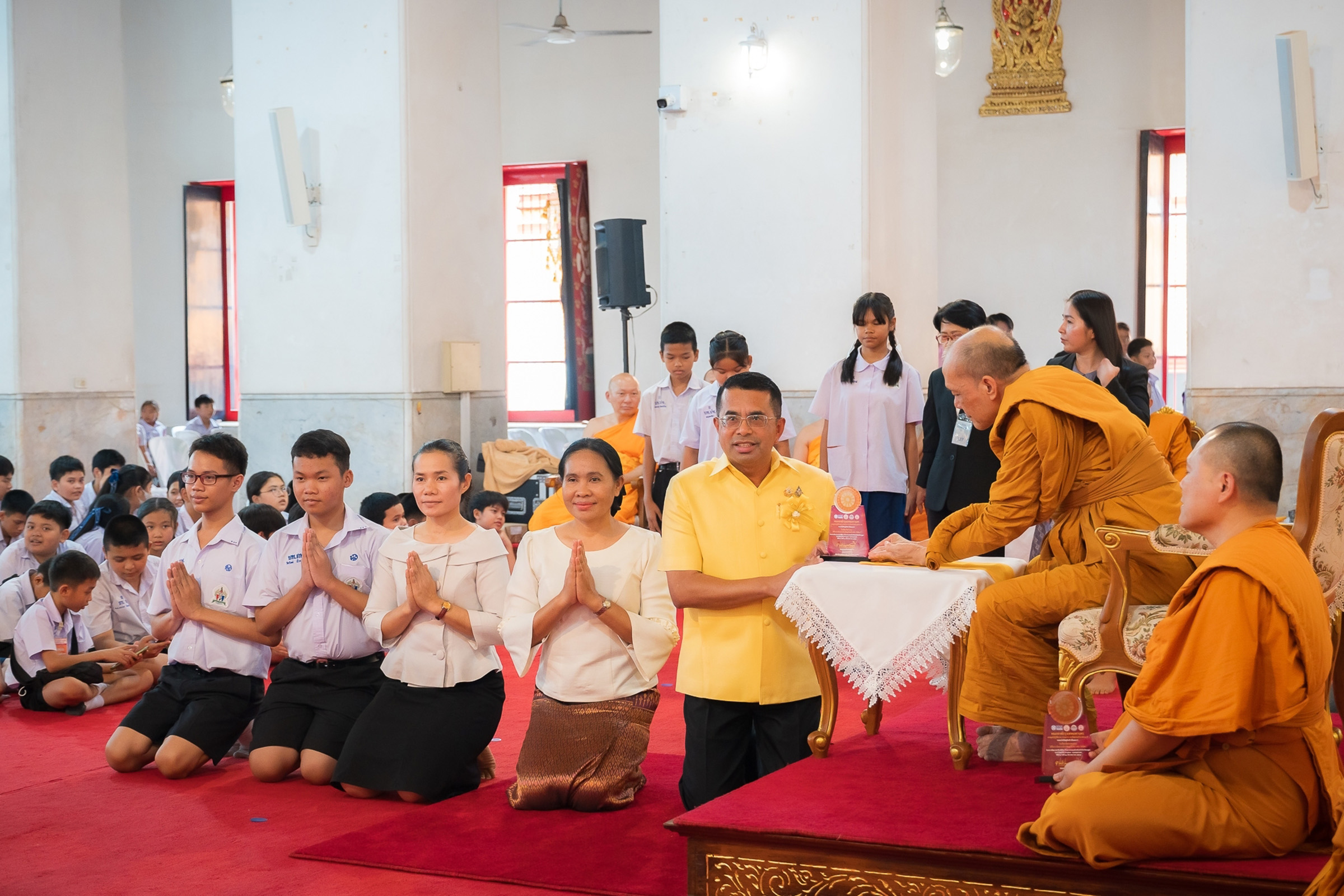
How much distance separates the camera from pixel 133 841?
11.6 feet

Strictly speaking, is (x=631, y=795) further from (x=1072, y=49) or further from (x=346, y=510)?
(x=1072, y=49)

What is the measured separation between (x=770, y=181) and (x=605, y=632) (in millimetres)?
4413

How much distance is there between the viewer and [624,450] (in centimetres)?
737

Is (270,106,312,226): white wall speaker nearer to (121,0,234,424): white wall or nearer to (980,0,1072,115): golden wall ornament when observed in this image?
(121,0,234,424): white wall

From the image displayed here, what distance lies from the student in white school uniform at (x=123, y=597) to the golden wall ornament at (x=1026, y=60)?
8.08 meters

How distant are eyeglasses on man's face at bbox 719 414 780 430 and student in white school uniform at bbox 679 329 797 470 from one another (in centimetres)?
233

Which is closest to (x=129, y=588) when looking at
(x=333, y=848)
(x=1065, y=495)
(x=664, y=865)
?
(x=333, y=848)

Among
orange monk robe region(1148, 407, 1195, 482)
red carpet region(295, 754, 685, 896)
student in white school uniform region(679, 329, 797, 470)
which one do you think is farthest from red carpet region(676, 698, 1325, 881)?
student in white school uniform region(679, 329, 797, 470)

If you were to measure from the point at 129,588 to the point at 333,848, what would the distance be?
2.60 meters

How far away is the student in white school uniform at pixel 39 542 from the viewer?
5895mm

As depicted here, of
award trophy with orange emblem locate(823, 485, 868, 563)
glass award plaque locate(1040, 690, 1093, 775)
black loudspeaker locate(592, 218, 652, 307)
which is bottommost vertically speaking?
glass award plaque locate(1040, 690, 1093, 775)

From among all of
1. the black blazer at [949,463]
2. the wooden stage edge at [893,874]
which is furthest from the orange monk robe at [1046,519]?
the black blazer at [949,463]

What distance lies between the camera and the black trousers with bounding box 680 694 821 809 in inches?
135

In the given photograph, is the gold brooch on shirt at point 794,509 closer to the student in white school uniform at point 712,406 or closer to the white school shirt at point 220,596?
the white school shirt at point 220,596
